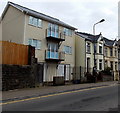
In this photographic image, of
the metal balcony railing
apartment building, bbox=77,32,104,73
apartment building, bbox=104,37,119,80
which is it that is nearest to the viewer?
the metal balcony railing

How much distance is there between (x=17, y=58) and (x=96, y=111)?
31.1 feet

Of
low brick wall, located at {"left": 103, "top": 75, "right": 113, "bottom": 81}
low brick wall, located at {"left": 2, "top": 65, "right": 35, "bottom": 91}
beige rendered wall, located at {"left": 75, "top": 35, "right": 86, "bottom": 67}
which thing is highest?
beige rendered wall, located at {"left": 75, "top": 35, "right": 86, "bottom": 67}

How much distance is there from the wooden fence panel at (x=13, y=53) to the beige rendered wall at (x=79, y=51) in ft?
53.8

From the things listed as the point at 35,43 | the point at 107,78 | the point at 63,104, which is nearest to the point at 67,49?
the point at 35,43

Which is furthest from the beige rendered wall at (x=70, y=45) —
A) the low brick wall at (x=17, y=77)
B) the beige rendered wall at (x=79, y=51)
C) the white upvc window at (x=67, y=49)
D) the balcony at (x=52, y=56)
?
the low brick wall at (x=17, y=77)

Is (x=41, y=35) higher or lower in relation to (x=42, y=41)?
higher

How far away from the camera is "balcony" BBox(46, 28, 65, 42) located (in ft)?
82.2

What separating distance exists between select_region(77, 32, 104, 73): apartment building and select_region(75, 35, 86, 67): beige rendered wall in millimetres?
663

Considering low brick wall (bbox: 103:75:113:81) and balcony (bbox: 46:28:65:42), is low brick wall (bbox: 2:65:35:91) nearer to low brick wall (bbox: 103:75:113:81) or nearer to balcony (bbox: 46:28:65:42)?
balcony (bbox: 46:28:65:42)

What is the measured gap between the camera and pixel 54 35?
25.6 meters

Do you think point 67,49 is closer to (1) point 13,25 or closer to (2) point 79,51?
(2) point 79,51

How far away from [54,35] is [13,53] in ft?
40.4

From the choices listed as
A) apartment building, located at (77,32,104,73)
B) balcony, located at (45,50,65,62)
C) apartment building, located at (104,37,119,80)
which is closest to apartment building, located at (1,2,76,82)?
balcony, located at (45,50,65,62)

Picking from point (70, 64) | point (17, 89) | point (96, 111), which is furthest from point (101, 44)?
point (96, 111)
